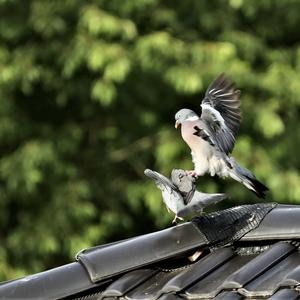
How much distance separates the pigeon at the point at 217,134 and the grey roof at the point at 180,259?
0.42 metres

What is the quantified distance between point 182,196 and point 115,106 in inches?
269

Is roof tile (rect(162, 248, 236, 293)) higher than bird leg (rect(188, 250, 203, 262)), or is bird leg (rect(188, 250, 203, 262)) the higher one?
bird leg (rect(188, 250, 203, 262))

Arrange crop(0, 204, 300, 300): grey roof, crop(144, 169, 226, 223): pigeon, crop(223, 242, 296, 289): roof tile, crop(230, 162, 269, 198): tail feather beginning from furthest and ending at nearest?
1. crop(230, 162, 269, 198): tail feather
2. crop(144, 169, 226, 223): pigeon
3. crop(0, 204, 300, 300): grey roof
4. crop(223, 242, 296, 289): roof tile

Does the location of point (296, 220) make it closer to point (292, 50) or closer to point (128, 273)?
point (128, 273)

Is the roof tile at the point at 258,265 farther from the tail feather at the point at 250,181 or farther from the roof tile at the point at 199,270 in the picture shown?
the tail feather at the point at 250,181

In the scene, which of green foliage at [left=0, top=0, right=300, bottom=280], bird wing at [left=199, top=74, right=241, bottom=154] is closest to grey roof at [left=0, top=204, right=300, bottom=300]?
bird wing at [left=199, top=74, right=241, bottom=154]

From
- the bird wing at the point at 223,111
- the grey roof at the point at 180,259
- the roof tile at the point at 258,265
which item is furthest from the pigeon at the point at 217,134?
the roof tile at the point at 258,265

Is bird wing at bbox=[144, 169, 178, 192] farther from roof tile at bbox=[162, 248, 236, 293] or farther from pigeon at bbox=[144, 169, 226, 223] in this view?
roof tile at bbox=[162, 248, 236, 293]

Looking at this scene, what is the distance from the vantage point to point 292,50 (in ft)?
31.2

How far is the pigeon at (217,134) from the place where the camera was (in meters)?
3.17

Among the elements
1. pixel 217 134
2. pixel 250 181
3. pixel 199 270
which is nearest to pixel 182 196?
pixel 199 270

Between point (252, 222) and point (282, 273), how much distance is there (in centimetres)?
26

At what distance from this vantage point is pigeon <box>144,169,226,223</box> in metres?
2.61

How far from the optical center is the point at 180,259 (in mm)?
2641
